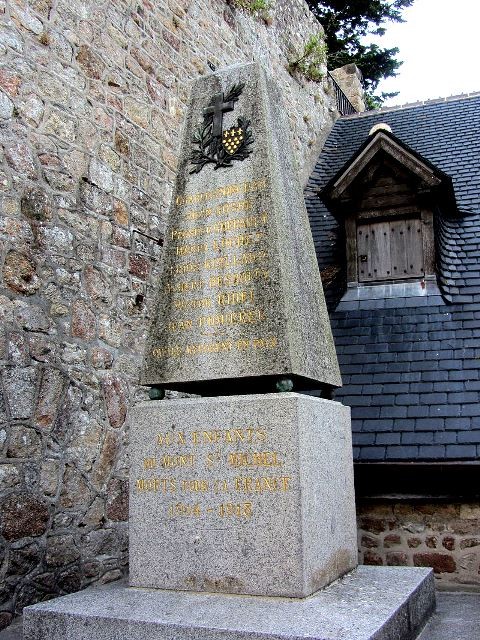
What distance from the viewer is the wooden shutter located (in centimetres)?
792

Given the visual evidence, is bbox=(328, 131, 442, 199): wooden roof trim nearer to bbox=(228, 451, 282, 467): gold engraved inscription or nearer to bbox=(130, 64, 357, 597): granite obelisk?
bbox=(130, 64, 357, 597): granite obelisk

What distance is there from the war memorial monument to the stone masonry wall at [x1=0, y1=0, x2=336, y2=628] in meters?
1.03

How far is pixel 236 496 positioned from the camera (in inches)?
139

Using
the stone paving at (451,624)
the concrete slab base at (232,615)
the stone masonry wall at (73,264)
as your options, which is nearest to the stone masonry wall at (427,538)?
the stone paving at (451,624)

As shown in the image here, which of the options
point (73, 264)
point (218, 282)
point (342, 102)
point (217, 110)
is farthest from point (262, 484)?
point (342, 102)

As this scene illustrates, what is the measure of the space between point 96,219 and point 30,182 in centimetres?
83

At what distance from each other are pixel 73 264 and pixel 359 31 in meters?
15.5

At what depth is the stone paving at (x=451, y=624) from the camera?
3705 millimetres

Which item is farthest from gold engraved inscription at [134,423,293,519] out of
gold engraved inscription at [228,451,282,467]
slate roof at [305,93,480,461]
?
slate roof at [305,93,480,461]

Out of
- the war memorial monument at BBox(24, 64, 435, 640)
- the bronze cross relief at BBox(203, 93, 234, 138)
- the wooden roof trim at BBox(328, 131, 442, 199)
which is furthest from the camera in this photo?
the wooden roof trim at BBox(328, 131, 442, 199)

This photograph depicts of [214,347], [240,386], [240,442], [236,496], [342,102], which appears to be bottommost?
[236,496]

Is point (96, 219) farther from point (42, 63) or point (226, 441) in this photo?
point (226, 441)

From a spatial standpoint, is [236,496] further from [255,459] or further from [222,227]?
[222,227]

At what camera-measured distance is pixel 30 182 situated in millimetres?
4945
